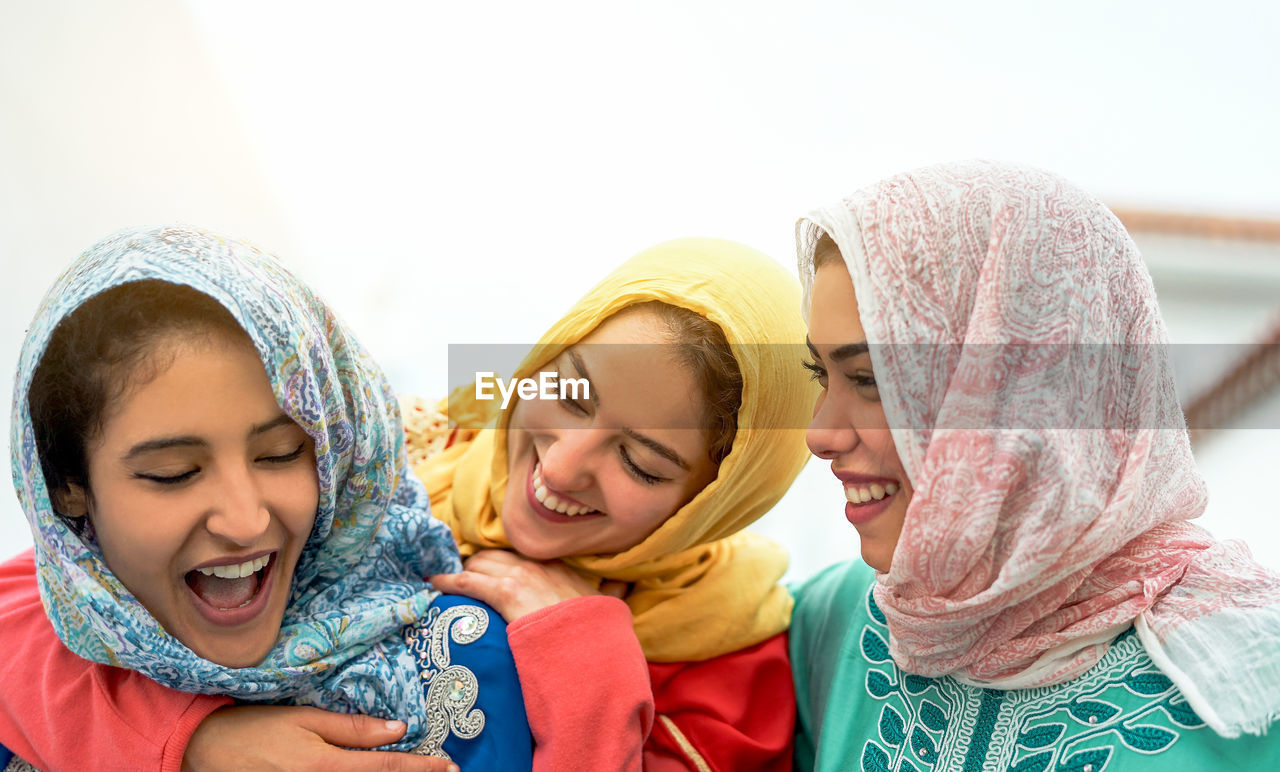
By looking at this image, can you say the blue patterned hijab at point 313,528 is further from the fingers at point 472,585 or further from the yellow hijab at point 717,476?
the yellow hijab at point 717,476

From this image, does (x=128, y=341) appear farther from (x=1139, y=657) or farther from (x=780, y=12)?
(x=780, y=12)

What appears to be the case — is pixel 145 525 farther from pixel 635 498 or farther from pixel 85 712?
pixel 635 498

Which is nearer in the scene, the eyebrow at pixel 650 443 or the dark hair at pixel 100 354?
the dark hair at pixel 100 354

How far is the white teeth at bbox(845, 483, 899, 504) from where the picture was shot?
1.28 metres

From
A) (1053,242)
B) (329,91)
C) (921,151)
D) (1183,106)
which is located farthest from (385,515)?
(1183,106)

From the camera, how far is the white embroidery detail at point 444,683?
133 cm

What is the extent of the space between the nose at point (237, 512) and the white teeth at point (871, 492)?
2.39ft

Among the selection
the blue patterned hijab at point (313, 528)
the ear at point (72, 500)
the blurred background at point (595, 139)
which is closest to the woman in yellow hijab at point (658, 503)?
the blue patterned hijab at point (313, 528)

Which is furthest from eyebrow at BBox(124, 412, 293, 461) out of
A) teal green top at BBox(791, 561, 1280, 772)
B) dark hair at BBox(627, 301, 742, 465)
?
teal green top at BBox(791, 561, 1280, 772)

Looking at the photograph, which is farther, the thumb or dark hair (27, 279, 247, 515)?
the thumb

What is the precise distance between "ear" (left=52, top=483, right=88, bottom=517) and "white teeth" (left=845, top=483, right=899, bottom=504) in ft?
3.11

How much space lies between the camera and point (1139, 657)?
117cm

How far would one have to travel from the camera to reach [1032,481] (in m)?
1.14

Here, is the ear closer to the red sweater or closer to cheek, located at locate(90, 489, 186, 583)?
cheek, located at locate(90, 489, 186, 583)
